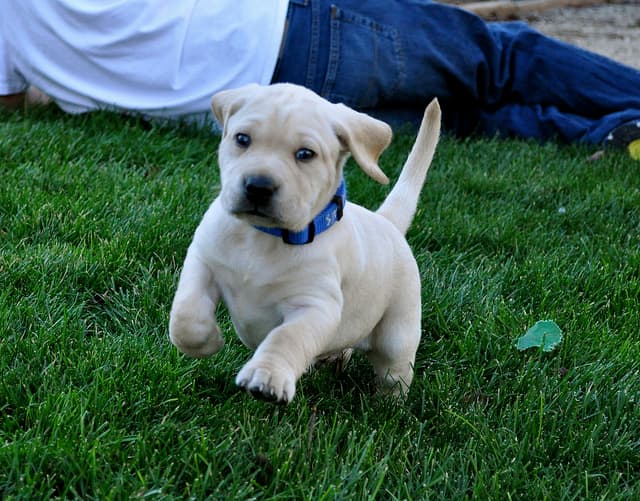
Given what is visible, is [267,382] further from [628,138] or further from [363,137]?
[628,138]

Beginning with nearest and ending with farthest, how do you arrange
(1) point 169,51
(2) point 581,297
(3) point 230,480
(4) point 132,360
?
(3) point 230,480 < (4) point 132,360 < (2) point 581,297 < (1) point 169,51

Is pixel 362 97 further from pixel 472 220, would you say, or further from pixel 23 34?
pixel 23 34

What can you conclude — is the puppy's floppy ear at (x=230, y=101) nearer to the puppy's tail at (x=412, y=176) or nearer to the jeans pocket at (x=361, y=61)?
the puppy's tail at (x=412, y=176)

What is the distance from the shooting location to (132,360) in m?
2.57

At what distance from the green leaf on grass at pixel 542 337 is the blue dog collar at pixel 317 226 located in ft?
3.02

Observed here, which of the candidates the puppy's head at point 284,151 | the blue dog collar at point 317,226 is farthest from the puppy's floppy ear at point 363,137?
the blue dog collar at point 317,226

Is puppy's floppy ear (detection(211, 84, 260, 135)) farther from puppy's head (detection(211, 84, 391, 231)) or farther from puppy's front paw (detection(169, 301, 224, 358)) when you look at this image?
puppy's front paw (detection(169, 301, 224, 358))

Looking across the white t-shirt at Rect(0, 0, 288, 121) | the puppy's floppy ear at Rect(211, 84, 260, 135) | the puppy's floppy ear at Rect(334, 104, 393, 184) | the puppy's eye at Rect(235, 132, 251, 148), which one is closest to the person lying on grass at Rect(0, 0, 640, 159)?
the white t-shirt at Rect(0, 0, 288, 121)

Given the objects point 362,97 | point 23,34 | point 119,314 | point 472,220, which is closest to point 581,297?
point 472,220

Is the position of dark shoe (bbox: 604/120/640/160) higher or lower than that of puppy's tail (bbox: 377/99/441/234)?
lower

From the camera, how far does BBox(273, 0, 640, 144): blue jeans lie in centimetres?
495

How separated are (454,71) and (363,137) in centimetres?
302

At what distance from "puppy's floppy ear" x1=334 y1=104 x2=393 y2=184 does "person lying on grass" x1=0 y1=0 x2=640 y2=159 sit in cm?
248

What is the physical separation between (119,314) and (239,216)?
3.00ft
